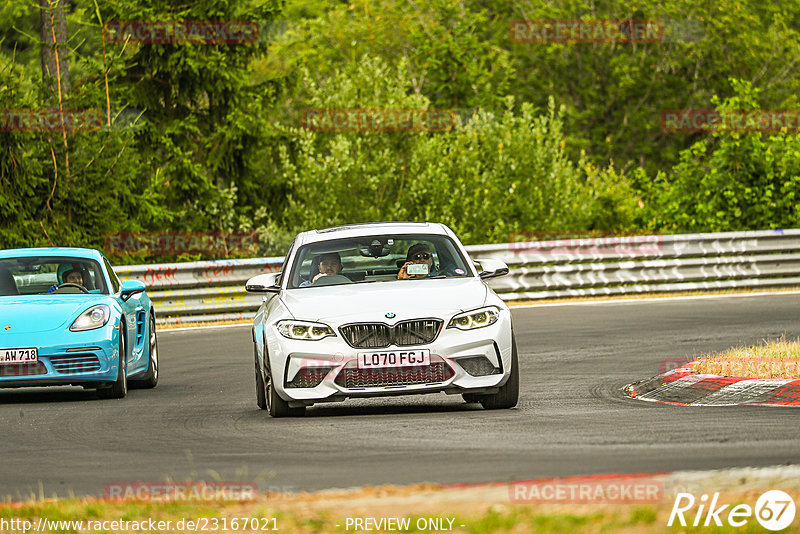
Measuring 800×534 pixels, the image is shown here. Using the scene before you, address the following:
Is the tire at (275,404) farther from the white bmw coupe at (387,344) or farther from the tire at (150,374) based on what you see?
the tire at (150,374)

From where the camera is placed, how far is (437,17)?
51.1 meters

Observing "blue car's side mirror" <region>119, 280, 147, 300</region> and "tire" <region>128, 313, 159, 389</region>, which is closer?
"blue car's side mirror" <region>119, 280, 147, 300</region>

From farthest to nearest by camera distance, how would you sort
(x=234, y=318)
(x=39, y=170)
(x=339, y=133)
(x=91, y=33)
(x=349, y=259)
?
(x=339, y=133), (x=91, y=33), (x=39, y=170), (x=234, y=318), (x=349, y=259)

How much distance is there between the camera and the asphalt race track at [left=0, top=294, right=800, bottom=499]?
25.2ft

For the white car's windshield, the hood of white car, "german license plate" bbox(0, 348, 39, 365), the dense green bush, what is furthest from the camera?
the dense green bush

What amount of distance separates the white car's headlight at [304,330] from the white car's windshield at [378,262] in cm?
88

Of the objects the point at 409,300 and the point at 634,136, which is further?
the point at 634,136

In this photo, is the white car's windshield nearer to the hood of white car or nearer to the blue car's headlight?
the hood of white car

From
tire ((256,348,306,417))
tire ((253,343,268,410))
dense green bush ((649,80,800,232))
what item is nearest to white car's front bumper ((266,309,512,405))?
tire ((256,348,306,417))

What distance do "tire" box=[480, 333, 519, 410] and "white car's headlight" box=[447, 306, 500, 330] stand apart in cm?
23

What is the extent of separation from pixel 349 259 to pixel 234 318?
1156 cm

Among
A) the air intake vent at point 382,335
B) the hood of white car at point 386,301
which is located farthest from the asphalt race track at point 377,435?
the hood of white car at point 386,301

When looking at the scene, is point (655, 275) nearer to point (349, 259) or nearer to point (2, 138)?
point (2, 138)

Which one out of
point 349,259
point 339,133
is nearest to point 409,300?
point 349,259
